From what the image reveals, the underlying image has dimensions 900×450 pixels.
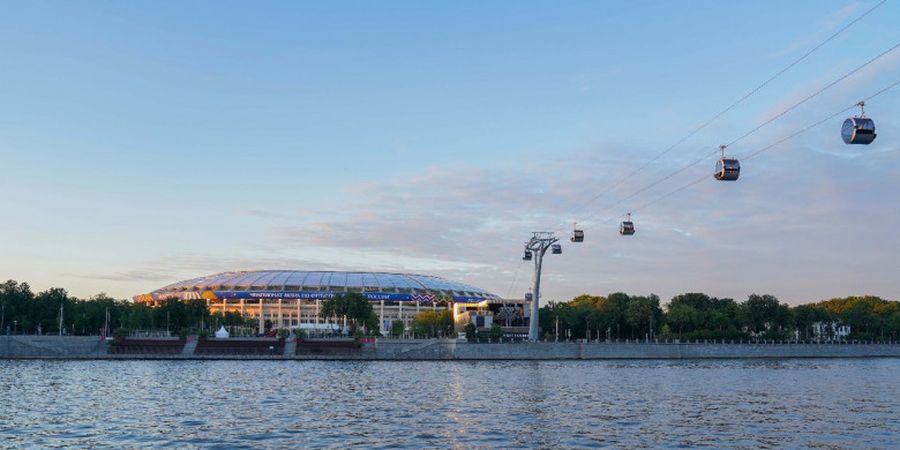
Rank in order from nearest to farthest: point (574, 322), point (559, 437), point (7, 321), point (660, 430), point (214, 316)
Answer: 1. point (559, 437)
2. point (660, 430)
3. point (7, 321)
4. point (574, 322)
5. point (214, 316)

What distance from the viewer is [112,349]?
356 feet

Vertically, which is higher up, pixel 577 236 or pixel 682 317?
pixel 577 236

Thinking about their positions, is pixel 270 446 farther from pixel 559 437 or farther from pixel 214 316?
pixel 214 316

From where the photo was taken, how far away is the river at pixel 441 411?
33.2 m

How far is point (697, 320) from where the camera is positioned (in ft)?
491

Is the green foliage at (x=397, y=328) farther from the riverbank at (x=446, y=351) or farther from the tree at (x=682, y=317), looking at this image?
the riverbank at (x=446, y=351)

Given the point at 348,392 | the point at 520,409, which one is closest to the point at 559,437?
the point at 520,409

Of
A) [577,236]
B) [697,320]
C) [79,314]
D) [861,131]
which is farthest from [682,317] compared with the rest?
[861,131]

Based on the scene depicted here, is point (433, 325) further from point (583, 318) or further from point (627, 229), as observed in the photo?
point (627, 229)

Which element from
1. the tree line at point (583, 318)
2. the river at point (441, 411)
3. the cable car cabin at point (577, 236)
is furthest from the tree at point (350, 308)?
the cable car cabin at point (577, 236)

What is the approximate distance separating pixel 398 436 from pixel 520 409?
12273mm

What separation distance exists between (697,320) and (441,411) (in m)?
116

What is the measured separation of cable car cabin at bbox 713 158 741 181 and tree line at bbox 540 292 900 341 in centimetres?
10633

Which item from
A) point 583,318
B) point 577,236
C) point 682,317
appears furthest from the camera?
point 583,318
